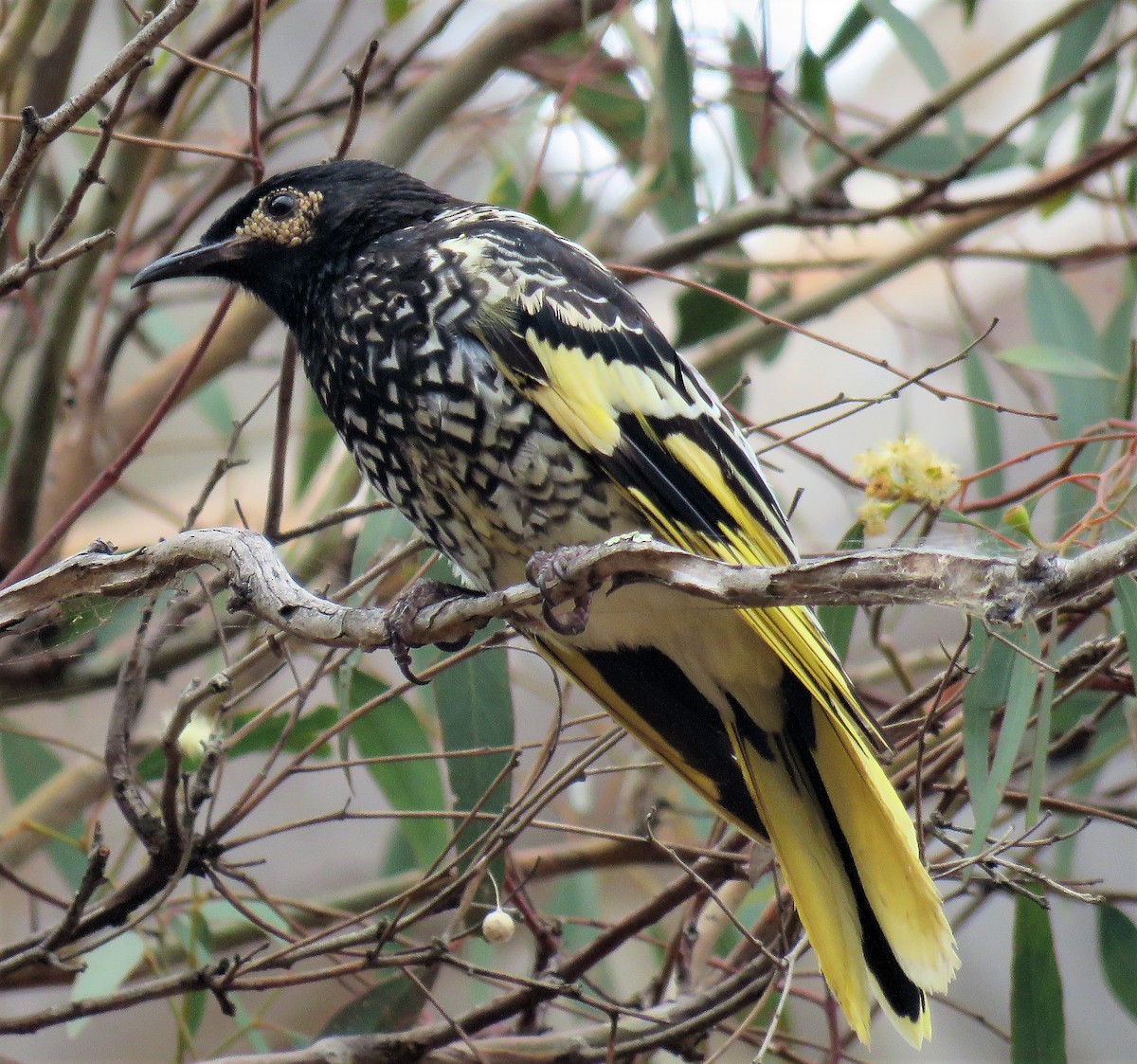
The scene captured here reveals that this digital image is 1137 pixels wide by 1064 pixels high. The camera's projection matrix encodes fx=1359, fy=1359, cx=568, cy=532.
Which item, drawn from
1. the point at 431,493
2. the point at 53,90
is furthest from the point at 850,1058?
the point at 53,90

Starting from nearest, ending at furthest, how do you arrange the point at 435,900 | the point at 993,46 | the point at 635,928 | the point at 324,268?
the point at 435,900, the point at 635,928, the point at 324,268, the point at 993,46

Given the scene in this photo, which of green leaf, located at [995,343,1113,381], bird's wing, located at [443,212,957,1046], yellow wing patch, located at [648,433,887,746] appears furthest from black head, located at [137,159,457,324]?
green leaf, located at [995,343,1113,381]

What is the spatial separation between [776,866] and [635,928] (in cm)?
22

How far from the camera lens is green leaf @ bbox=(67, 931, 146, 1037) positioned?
1.85m

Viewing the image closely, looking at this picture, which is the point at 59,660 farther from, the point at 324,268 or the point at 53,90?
the point at 53,90

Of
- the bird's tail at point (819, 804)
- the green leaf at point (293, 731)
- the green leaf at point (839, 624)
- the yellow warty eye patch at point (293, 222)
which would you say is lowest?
the bird's tail at point (819, 804)

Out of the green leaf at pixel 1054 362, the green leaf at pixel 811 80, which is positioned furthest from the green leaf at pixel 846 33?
the green leaf at pixel 1054 362

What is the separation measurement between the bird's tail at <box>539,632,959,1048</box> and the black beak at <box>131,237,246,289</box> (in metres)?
0.80

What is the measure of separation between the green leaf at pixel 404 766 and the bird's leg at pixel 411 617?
34cm

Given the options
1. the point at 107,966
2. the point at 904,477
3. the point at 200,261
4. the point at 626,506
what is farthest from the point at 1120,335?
the point at 107,966

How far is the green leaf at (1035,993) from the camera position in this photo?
1.90 metres

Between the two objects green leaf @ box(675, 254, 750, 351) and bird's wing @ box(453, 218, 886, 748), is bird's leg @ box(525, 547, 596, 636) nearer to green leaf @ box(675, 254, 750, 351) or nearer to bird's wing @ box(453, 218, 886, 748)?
bird's wing @ box(453, 218, 886, 748)

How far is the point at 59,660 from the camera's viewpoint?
7.39 ft

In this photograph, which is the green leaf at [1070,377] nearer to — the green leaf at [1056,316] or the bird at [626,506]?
the green leaf at [1056,316]
